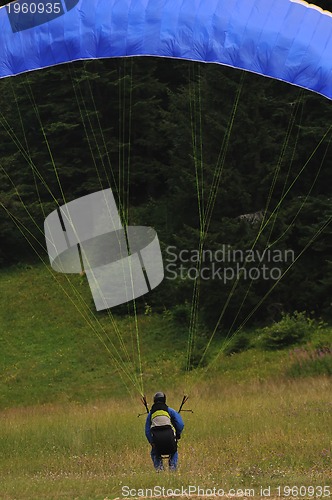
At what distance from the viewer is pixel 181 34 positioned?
10.8 metres

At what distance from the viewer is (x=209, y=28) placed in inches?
423

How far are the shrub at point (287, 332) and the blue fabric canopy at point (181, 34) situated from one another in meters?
11.9

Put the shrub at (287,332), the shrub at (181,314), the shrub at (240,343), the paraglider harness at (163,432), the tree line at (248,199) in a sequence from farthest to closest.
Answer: the shrub at (181,314), the tree line at (248,199), the shrub at (240,343), the shrub at (287,332), the paraglider harness at (163,432)

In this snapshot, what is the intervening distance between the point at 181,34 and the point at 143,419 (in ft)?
22.3

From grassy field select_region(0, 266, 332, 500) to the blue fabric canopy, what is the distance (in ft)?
11.7

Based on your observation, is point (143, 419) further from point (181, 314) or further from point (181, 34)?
point (181, 314)

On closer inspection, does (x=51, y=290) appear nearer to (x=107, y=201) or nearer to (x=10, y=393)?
(x=107, y=201)

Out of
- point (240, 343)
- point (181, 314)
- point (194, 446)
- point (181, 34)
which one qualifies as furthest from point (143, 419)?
point (181, 314)

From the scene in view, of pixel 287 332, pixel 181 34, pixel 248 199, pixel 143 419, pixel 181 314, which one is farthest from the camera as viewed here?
pixel 181 314

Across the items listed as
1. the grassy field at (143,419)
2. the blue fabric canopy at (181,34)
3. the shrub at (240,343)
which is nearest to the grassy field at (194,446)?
the grassy field at (143,419)

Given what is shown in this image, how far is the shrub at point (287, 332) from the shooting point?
21766mm

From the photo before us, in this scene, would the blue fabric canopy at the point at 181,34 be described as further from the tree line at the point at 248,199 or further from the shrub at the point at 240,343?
the shrub at the point at 240,343

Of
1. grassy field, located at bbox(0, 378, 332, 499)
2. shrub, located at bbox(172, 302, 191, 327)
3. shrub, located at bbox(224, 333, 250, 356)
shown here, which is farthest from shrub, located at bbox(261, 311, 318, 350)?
shrub, located at bbox(172, 302, 191, 327)

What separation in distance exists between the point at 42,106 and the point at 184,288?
9749mm
